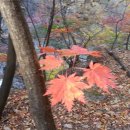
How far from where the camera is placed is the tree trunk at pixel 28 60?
2.31m

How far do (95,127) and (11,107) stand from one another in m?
2.00

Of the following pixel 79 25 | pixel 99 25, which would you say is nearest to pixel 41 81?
pixel 79 25

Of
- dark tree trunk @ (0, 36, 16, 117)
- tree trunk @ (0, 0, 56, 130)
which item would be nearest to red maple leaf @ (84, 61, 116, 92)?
tree trunk @ (0, 0, 56, 130)

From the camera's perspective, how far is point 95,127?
Answer: 5.52m

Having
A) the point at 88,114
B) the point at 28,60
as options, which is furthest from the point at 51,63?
the point at 88,114

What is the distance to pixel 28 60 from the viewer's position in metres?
2.45

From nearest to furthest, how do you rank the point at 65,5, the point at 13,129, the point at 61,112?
the point at 13,129 < the point at 61,112 < the point at 65,5

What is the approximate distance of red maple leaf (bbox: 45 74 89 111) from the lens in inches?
81.8

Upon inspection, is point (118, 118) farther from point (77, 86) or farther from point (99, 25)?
point (99, 25)

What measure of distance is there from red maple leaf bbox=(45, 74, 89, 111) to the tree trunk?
1.37 feet

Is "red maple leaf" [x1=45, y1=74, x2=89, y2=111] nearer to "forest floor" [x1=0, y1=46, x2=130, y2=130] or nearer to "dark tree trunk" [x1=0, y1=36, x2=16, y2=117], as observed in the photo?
"dark tree trunk" [x1=0, y1=36, x2=16, y2=117]

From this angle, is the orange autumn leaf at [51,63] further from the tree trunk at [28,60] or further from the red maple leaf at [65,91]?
the red maple leaf at [65,91]

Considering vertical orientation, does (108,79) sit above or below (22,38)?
below

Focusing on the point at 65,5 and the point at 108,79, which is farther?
the point at 65,5
